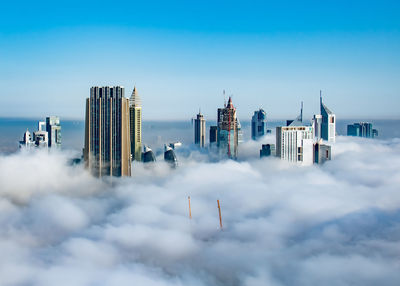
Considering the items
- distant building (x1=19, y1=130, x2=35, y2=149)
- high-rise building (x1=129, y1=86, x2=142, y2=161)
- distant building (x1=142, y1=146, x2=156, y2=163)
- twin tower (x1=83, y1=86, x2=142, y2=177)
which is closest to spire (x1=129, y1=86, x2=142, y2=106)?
high-rise building (x1=129, y1=86, x2=142, y2=161)

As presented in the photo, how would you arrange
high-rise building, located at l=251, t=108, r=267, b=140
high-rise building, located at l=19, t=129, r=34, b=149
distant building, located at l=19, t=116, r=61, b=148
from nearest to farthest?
high-rise building, located at l=19, t=129, r=34, b=149, distant building, located at l=19, t=116, r=61, b=148, high-rise building, located at l=251, t=108, r=267, b=140

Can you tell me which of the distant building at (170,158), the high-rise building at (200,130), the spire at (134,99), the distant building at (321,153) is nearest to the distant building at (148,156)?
the distant building at (170,158)

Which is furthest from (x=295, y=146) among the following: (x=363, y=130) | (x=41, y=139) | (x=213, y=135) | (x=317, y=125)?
(x=41, y=139)

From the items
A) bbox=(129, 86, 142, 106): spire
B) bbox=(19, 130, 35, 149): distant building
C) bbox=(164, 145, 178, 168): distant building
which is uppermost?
bbox=(129, 86, 142, 106): spire

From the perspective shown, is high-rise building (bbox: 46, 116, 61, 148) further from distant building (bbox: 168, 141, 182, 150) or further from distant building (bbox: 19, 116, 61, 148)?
distant building (bbox: 168, 141, 182, 150)

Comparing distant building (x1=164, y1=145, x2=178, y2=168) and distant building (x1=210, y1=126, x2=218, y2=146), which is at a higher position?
distant building (x1=210, y1=126, x2=218, y2=146)

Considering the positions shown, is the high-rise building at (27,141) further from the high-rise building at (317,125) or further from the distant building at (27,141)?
the high-rise building at (317,125)

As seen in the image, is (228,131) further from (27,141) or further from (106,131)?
(27,141)

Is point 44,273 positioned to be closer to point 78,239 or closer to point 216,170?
point 78,239
